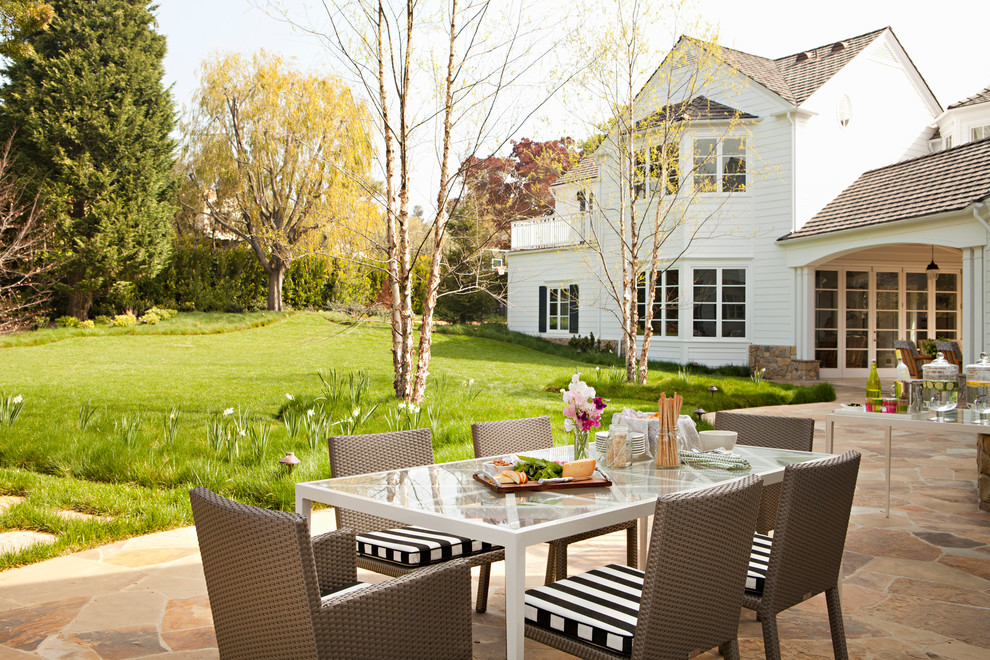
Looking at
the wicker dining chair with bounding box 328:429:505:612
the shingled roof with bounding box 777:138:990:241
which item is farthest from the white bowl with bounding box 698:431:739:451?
the shingled roof with bounding box 777:138:990:241

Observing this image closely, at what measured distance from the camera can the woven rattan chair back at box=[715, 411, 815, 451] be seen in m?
4.04

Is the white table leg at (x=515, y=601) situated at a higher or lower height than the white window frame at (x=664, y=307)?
lower

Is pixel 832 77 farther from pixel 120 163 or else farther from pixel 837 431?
pixel 120 163

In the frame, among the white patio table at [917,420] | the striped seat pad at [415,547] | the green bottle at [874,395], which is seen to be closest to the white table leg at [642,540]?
the striped seat pad at [415,547]

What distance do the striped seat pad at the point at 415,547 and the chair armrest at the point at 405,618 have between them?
77cm

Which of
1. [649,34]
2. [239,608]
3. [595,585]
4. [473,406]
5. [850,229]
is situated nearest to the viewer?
[239,608]

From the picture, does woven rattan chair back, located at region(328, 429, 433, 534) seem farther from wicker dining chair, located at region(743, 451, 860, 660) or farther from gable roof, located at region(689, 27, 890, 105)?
gable roof, located at region(689, 27, 890, 105)

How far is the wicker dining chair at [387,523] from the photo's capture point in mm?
3047

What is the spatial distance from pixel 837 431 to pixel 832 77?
1042 cm

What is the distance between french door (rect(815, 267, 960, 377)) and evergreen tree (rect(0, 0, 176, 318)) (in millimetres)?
17214

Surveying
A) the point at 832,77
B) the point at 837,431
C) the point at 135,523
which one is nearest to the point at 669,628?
the point at 135,523

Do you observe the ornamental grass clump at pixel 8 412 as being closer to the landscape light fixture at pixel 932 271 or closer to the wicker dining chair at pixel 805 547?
the wicker dining chair at pixel 805 547

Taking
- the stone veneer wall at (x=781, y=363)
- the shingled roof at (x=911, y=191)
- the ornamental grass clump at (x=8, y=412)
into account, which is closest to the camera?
the ornamental grass clump at (x=8, y=412)

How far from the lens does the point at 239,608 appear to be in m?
2.11
